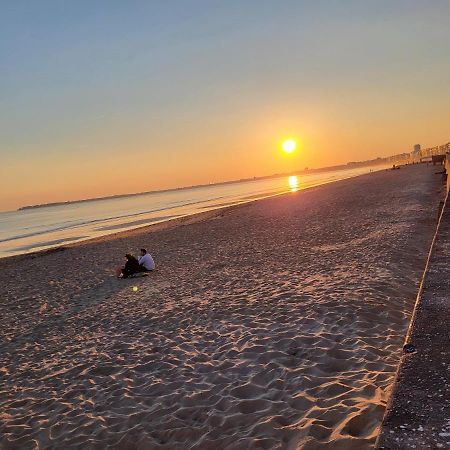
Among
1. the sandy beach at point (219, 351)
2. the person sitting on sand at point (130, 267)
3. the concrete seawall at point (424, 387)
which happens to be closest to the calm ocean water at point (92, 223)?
the person sitting on sand at point (130, 267)

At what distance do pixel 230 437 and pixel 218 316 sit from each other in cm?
464

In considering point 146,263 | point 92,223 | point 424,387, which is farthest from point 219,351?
point 92,223

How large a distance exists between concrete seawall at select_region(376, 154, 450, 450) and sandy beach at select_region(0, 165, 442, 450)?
904mm

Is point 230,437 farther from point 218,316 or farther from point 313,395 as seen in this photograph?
point 218,316

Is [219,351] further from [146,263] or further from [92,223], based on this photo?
[92,223]

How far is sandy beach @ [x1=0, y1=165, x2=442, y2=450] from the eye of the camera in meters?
5.43

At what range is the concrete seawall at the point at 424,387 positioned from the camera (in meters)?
3.36

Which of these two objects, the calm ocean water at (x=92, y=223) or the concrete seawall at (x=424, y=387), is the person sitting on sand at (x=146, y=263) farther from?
the calm ocean water at (x=92, y=223)

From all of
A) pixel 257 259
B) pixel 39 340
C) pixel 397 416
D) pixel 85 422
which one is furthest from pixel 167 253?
pixel 397 416

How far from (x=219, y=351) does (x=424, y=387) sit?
4.30 metres

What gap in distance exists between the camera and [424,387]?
161 inches

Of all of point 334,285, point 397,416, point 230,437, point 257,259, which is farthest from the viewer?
point 257,259

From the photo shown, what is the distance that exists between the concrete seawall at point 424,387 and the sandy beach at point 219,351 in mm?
904

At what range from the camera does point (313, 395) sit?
576cm
